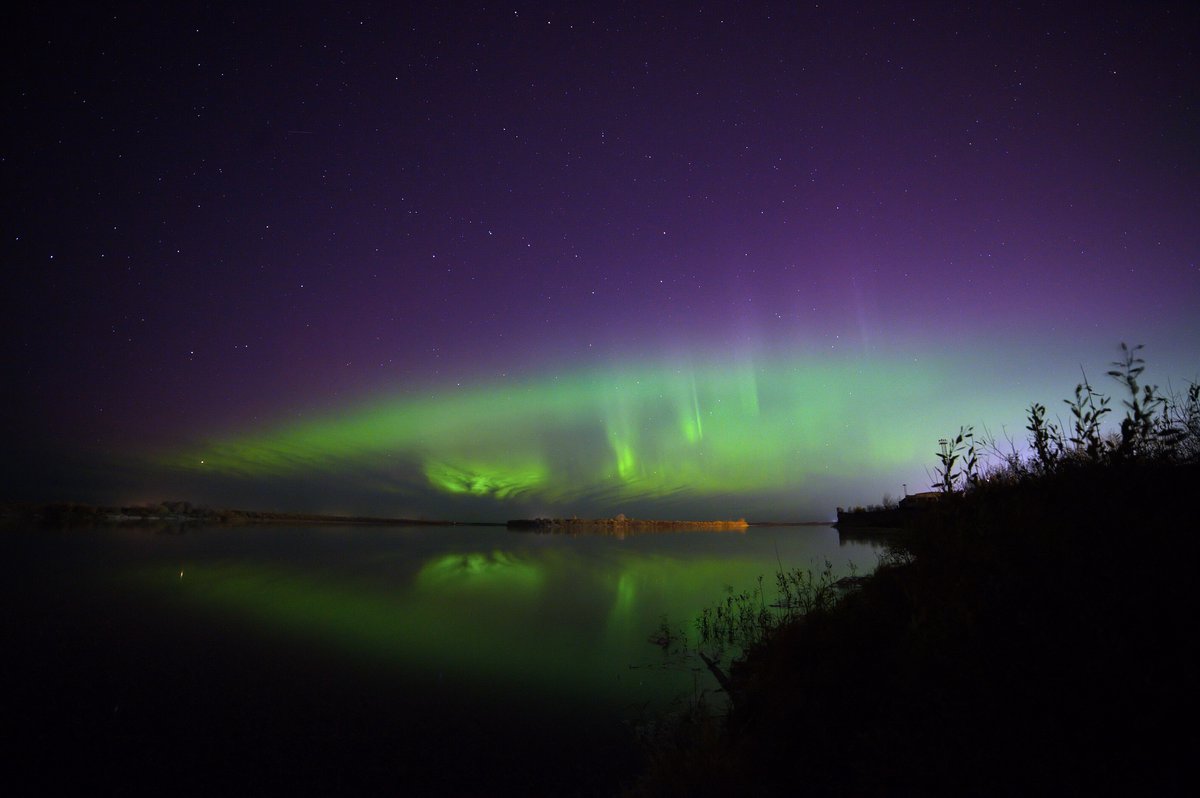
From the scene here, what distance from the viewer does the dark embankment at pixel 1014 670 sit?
3.99m

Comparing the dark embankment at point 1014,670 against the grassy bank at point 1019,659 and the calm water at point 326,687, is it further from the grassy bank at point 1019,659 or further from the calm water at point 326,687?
the calm water at point 326,687

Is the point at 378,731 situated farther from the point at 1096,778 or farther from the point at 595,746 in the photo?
the point at 1096,778

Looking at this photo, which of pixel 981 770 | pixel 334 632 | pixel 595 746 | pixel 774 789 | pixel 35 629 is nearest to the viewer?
pixel 981 770

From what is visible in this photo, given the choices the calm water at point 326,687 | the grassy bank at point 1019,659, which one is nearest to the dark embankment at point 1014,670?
the grassy bank at point 1019,659

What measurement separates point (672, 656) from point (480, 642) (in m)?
7.32

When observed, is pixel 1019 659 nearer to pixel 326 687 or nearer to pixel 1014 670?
pixel 1014 670


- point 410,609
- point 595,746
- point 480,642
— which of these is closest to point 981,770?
point 595,746

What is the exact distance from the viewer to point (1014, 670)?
4781 mm

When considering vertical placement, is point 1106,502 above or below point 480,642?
above

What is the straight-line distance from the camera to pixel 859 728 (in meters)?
6.15

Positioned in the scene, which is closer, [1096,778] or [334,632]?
[1096,778]

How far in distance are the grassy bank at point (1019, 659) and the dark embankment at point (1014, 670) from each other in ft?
0.06

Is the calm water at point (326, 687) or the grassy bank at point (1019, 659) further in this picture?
the calm water at point (326, 687)

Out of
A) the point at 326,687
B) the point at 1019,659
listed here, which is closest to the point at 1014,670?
the point at 1019,659
